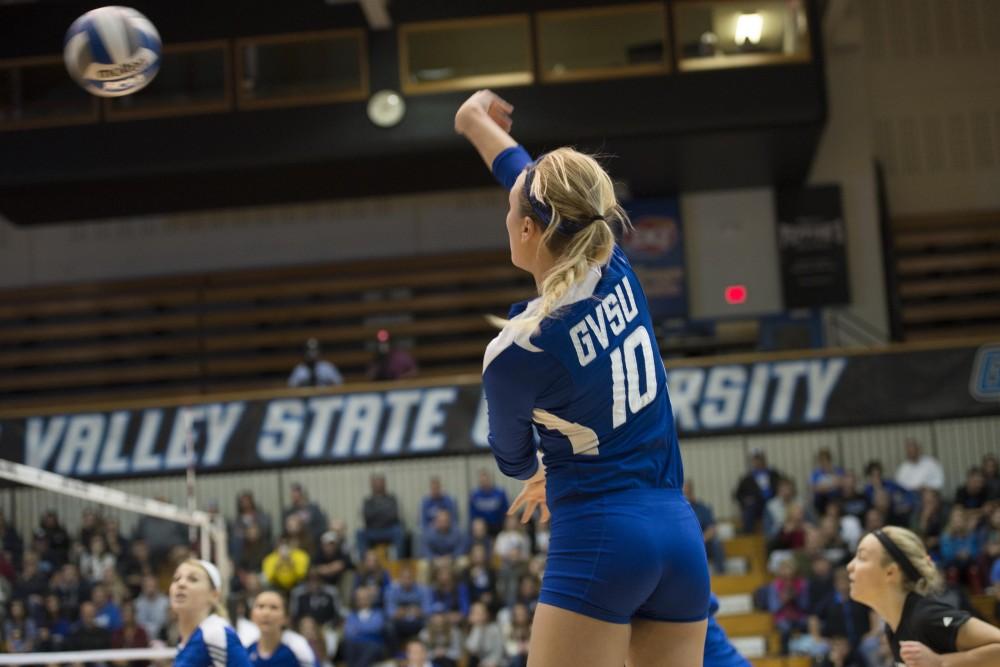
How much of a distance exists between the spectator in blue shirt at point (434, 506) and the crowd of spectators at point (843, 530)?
3273 millimetres

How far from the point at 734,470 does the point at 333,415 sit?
591cm

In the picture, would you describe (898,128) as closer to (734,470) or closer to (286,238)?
(734,470)

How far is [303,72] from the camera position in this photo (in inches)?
782

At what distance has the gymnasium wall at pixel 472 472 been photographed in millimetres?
18266

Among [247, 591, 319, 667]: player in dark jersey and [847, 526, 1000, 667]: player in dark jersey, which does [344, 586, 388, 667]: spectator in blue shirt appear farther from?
[847, 526, 1000, 667]: player in dark jersey

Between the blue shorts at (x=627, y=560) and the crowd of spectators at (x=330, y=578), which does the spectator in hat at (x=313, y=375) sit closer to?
the crowd of spectators at (x=330, y=578)

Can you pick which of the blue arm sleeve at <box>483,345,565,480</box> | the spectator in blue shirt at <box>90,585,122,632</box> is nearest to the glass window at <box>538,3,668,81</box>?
the spectator in blue shirt at <box>90,585,122,632</box>

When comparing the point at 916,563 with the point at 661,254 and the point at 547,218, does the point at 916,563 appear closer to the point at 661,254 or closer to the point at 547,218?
the point at 547,218

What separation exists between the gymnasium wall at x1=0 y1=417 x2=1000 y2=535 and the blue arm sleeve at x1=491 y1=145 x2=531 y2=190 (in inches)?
590

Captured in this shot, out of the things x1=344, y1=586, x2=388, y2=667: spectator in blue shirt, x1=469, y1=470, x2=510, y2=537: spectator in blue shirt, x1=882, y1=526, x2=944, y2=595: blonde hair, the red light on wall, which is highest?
the red light on wall

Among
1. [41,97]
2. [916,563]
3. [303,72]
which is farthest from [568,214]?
[41,97]

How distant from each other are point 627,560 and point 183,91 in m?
18.3

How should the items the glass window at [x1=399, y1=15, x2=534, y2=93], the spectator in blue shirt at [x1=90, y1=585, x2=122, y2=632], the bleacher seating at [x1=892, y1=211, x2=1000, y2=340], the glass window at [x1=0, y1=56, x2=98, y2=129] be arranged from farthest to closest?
1. the bleacher seating at [x1=892, y1=211, x2=1000, y2=340]
2. the glass window at [x1=0, y1=56, x2=98, y2=129]
3. the glass window at [x1=399, y1=15, x2=534, y2=93]
4. the spectator in blue shirt at [x1=90, y1=585, x2=122, y2=632]

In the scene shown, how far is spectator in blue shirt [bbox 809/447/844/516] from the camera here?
56.1ft
